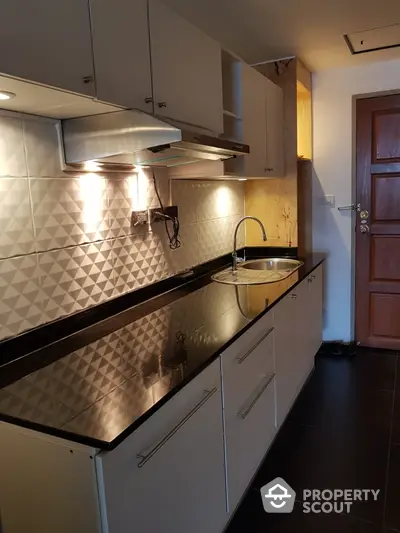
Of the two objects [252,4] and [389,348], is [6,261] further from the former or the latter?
Answer: [389,348]

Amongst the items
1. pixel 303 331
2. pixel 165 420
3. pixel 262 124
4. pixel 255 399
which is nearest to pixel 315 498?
pixel 255 399

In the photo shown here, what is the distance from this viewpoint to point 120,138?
1.53 m

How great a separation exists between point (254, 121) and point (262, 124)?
0.47 feet

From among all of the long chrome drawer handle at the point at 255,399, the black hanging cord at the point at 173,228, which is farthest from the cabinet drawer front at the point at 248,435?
the black hanging cord at the point at 173,228

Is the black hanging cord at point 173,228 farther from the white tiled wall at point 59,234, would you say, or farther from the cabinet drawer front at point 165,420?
the cabinet drawer front at point 165,420

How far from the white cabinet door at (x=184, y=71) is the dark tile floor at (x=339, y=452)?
1712 millimetres

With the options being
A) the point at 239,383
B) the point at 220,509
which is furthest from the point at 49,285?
the point at 220,509

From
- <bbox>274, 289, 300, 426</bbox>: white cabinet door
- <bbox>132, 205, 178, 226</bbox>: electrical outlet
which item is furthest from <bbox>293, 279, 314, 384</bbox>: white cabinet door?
<bbox>132, 205, 178, 226</bbox>: electrical outlet

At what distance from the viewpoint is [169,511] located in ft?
4.15

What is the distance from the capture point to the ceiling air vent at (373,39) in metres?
2.67

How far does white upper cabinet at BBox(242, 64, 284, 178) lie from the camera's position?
2.61m

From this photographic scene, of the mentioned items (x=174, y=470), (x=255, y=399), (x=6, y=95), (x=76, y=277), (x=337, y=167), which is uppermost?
(x=6, y=95)

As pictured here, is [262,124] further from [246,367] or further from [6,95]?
[6,95]

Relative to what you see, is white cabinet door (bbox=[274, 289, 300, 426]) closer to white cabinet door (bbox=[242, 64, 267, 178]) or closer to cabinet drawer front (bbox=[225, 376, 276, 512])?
cabinet drawer front (bbox=[225, 376, 276, 512])
